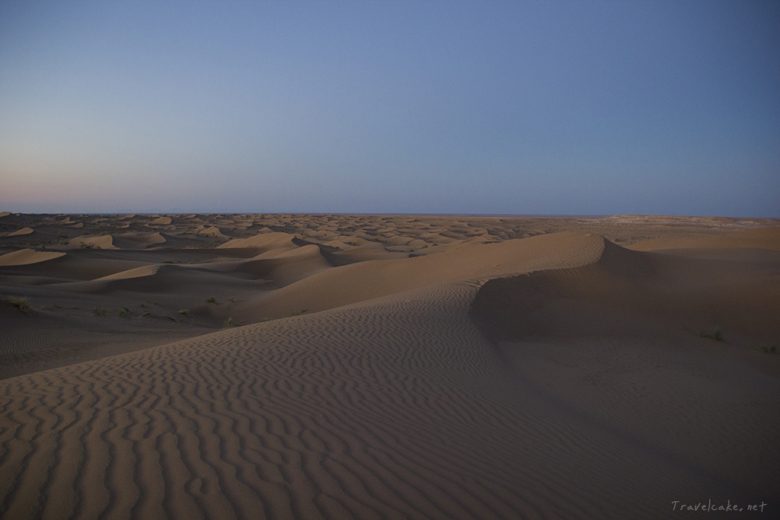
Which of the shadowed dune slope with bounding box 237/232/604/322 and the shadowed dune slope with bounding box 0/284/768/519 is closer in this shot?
the shadowed dune slope with bounding box 0/284/768/519

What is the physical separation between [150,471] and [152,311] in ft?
45.1

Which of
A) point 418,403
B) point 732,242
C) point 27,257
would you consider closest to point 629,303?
point 418,403

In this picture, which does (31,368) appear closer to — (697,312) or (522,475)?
(522,475)

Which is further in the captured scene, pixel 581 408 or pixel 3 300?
pixel 3 300

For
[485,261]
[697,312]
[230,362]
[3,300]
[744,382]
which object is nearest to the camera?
[230,362]

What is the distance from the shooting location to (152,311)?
1539 cm

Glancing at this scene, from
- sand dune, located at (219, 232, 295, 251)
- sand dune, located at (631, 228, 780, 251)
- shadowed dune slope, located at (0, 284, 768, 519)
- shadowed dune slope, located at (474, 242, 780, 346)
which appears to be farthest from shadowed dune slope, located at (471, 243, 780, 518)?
sand dune, located at (219, 232, 295, 251)

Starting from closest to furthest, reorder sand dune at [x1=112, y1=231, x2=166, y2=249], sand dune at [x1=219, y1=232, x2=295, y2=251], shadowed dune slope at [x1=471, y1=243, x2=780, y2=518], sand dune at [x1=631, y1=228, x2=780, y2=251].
A: shadowed dune slope at [x1=471, y1=243, x2=780, y2=518] → sand dune at [x1=631, y1=228, x2=780, y2=251] → sand dune at [x1=219, y1=232, x2=295, y2=251] → sand dune at [x1=112, y1=231, x2=166, y2=249]

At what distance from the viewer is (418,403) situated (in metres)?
5.24

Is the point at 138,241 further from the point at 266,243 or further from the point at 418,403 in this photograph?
the point at 418,403

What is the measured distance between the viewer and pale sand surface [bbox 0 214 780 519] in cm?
316

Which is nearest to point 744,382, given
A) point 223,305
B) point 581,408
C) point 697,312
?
point 581,408

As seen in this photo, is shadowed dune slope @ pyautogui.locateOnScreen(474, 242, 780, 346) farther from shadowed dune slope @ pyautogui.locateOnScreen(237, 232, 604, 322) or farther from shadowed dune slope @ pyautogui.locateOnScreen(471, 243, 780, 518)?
shadowed dune slope @ pyautogui.locateOnScreen(237, 232, 604, 322)

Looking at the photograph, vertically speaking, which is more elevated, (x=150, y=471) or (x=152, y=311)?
(x=150, y=471)
